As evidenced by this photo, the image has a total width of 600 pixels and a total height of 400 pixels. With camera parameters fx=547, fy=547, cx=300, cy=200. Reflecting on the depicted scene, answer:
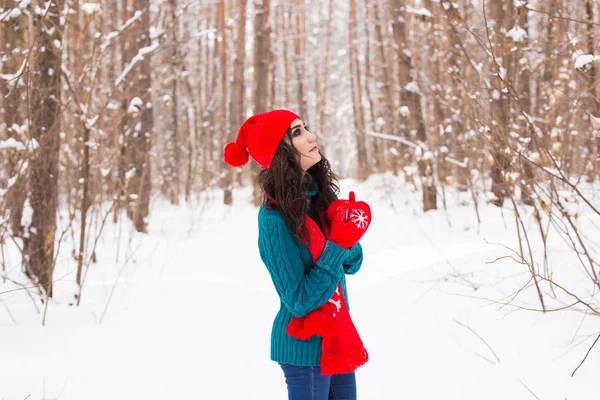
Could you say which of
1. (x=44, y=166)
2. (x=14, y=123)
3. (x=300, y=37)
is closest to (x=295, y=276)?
(x=44, y=166)

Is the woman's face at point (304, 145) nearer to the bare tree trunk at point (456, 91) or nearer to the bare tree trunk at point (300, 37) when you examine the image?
the bare tree trunk at point (456, 91)

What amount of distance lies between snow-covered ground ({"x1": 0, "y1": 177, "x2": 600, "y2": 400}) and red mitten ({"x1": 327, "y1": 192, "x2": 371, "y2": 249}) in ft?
3.39

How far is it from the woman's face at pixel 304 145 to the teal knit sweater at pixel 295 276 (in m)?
0.23

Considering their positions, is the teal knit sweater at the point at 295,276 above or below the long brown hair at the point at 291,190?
below

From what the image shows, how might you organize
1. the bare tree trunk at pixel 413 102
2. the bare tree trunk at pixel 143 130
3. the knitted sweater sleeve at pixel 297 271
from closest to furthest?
the knitted sweater sleeve at pixel 297 271, the bare tree trunk at pixel 413 102, the bare tree trunk at pixel 143 130

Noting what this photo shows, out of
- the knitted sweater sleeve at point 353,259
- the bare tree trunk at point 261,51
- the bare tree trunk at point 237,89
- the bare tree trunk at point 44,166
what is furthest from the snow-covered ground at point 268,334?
the bare tree trunk at point 237,89

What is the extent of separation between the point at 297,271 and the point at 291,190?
28cm

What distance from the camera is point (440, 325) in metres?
3.88

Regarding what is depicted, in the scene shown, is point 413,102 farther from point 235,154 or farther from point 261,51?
point 235,154

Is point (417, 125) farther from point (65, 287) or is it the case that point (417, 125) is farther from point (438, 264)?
point (65, 287)

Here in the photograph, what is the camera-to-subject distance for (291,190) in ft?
6.25

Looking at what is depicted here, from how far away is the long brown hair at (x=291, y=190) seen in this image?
1878 millimetres

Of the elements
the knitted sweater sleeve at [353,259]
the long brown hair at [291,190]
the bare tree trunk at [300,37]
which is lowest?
the knitted sweater sleeve at [353,259]

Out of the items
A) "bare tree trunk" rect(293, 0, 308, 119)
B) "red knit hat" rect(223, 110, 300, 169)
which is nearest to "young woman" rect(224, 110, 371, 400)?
"red knit hat" rect(223, 110, 300, 169)
